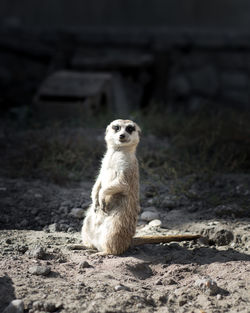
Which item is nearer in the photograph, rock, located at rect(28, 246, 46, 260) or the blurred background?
rock, located at rect(28, 246, 46, 260)

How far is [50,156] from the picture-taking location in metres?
4.66

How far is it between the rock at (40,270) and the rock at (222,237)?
1.19 meters

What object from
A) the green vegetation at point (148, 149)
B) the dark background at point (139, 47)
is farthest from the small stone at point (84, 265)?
the dark background at point (139, 47)

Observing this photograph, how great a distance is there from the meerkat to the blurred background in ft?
7.44

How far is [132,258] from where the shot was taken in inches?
116

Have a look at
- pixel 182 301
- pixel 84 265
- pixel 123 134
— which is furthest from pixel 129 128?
pixel 182 301

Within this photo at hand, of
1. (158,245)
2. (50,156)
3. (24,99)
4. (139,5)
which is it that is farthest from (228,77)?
(158,245)

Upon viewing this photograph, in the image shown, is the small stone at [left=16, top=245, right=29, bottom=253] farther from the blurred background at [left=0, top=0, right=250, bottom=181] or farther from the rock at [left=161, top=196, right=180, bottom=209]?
the blurred background at [left=0, top=0, right=250, bottom=181]

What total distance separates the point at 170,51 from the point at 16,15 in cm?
287

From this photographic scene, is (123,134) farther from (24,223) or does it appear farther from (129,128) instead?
(24,223)

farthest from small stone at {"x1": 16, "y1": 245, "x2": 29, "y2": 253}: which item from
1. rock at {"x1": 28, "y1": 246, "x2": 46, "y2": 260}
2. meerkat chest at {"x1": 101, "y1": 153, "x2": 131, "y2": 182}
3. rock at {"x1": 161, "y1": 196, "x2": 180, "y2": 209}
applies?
rock at {"x1": 161, "y1": 196, "x2": 180, "y2": 209}

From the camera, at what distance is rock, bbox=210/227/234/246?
10.8 feet

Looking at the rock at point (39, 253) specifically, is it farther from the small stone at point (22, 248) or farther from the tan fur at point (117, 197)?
the tan fur at point (117, 197)

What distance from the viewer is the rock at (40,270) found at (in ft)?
8.67
